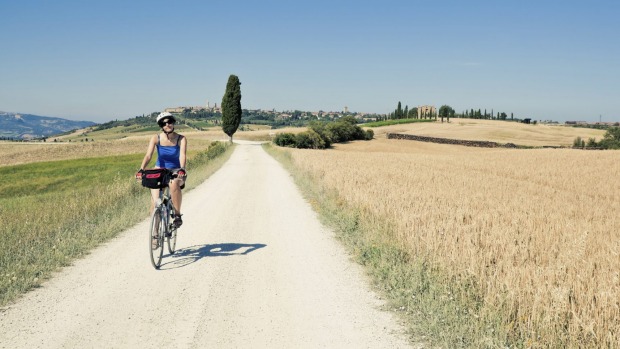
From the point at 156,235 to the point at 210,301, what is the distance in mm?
2189

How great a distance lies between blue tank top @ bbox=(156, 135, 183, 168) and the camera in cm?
834

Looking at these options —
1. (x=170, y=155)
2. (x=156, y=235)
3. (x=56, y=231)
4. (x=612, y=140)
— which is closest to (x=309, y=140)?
(x=612, y=140)

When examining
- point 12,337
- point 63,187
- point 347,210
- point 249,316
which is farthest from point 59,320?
point 63,187

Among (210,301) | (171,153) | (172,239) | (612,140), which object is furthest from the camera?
(612,140)

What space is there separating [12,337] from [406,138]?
97356 millimetres

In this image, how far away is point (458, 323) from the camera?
5043 mm

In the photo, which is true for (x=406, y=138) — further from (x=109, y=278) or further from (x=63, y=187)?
(x=109, y=278)

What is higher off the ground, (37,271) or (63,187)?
(37,271)

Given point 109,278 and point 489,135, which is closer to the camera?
point 109,278

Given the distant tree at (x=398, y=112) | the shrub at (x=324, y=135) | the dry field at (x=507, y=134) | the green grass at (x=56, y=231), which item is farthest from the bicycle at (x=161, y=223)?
the distant tree at (x=398, y=112)

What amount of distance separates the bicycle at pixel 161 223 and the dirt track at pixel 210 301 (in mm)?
295

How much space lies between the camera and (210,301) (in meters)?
6.12

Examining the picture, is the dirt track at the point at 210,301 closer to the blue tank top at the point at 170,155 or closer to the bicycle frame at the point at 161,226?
the bicycle frame at the point at 161,226

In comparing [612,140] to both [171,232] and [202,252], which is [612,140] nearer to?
[202,252]
